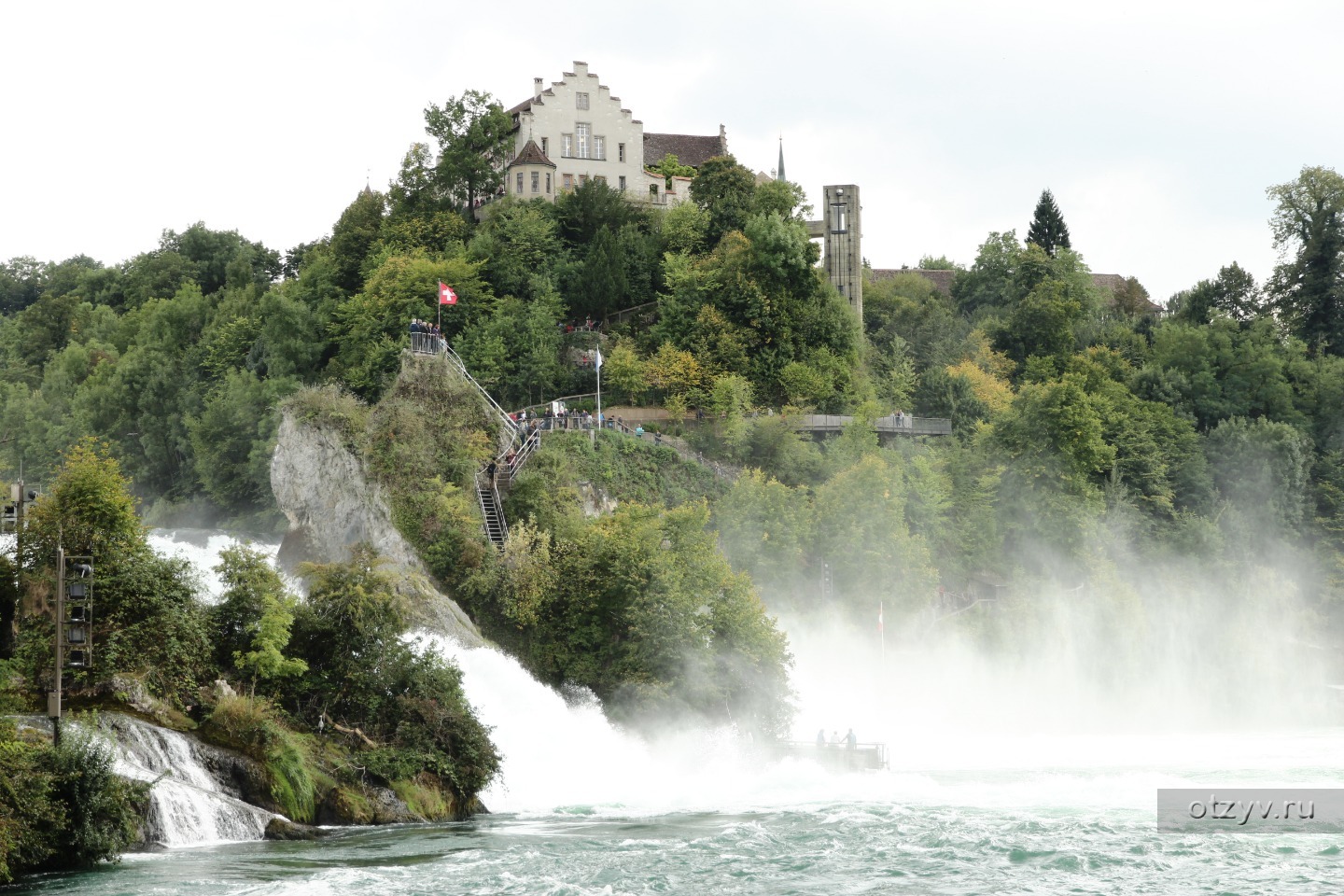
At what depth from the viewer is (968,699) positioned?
8869 cm

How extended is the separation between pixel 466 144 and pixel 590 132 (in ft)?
30.4

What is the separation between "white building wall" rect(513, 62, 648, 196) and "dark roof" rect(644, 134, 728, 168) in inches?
210

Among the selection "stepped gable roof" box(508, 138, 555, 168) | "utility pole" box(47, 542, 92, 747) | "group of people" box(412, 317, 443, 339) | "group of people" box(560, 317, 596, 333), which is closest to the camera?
"utility pole" box(47, 542, 92, 747)

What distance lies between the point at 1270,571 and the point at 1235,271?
88.6 ft

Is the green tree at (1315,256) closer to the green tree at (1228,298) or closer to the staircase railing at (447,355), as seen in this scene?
the green tree at (1228,298)

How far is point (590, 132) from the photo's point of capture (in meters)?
106

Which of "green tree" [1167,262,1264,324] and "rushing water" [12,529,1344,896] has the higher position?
"green tree" [1167,262,1264,324]

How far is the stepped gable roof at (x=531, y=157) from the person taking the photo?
10300cm

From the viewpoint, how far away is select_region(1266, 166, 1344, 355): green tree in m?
117

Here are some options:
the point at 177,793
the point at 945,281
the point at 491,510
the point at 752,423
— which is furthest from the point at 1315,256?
the point at 177,793

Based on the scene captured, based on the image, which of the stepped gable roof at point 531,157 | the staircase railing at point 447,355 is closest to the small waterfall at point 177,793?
Answer: the staircase railing at point 447,355

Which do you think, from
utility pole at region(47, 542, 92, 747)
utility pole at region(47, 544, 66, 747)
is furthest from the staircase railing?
utility pole at region(47, 544, 66, 747)

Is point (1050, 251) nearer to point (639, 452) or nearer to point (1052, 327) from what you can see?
point (1052, 327)

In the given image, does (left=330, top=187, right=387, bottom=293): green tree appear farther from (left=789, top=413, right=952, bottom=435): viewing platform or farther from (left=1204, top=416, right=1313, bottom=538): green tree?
(left=1204, top=416, right=1313, bottom=538): green tree
